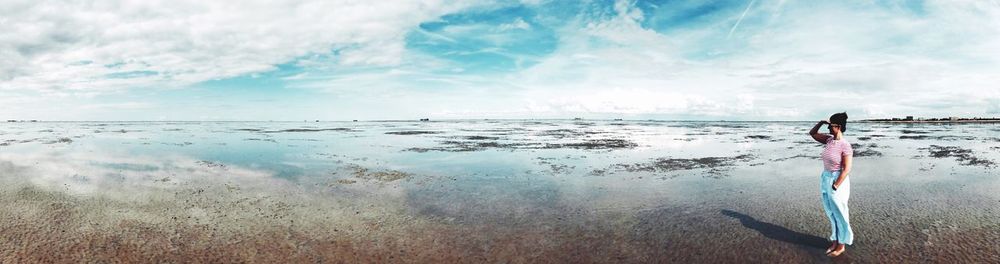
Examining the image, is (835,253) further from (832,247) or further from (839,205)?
(839,205)

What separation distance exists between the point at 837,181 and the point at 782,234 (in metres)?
1.79

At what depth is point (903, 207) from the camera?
10641mm

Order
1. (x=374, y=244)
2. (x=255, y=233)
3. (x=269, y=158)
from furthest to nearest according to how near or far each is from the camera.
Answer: (x=269, y=158) → (x=255, y=233) → (x=374, y=244)

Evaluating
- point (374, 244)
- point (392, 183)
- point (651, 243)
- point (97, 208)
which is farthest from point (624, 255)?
point (97, 208)

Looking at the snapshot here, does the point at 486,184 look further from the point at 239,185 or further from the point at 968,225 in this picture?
the point at 968,225

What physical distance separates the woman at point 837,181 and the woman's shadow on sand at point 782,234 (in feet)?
1.40

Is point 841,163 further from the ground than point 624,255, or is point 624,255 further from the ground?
point 841,163

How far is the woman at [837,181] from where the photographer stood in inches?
274

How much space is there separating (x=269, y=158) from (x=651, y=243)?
2113 centimetres

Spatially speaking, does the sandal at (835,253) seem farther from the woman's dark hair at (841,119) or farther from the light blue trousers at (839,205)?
the woman's dark hair at (841,119)

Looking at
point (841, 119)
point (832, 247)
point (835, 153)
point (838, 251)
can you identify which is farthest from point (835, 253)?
point (841, 119)

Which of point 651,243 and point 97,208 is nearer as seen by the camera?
point 651,243

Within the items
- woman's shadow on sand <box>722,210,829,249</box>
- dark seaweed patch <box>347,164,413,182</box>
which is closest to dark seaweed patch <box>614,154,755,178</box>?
woman's shadow on sand <box>722,210,829,249</box>

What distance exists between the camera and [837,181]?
7035 millimetres
